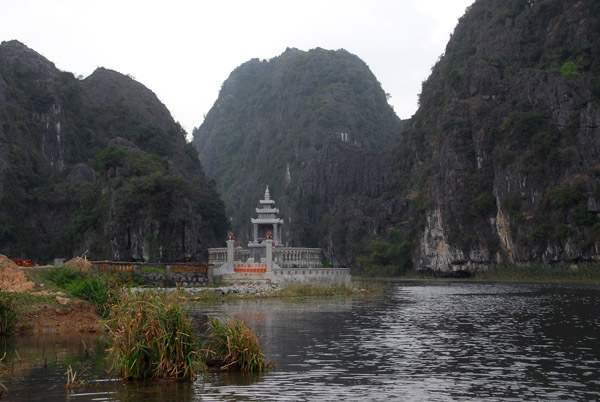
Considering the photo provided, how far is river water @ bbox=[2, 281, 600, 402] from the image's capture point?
1484cm

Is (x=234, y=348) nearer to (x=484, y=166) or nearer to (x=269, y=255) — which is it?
(x=269, y=255)

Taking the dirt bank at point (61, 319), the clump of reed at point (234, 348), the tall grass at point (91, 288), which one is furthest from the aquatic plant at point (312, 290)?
the clump of reed at point (234, 348)

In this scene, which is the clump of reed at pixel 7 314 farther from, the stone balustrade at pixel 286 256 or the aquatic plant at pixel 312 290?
the stone balustrade at pixel 286 256

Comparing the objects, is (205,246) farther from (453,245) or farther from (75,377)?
(75,377)

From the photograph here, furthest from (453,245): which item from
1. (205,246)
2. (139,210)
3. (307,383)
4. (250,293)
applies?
(307,383)

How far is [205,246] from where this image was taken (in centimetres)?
9531

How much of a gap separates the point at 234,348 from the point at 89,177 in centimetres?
8920

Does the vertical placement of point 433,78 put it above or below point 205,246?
above

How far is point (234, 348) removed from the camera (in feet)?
55.3

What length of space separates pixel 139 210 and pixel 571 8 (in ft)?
225

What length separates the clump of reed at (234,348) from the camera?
16703 mm

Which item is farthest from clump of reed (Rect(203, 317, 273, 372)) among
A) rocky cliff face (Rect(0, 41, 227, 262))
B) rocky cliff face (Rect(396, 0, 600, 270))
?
rocky cliff face (Rect(396, 0, 600, 270))

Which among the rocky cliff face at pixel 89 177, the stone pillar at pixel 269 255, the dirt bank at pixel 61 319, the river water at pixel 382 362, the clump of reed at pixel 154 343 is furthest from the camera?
the rocky cliff face at pixel 89 177

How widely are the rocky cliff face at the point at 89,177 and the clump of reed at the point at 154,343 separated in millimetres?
63628
